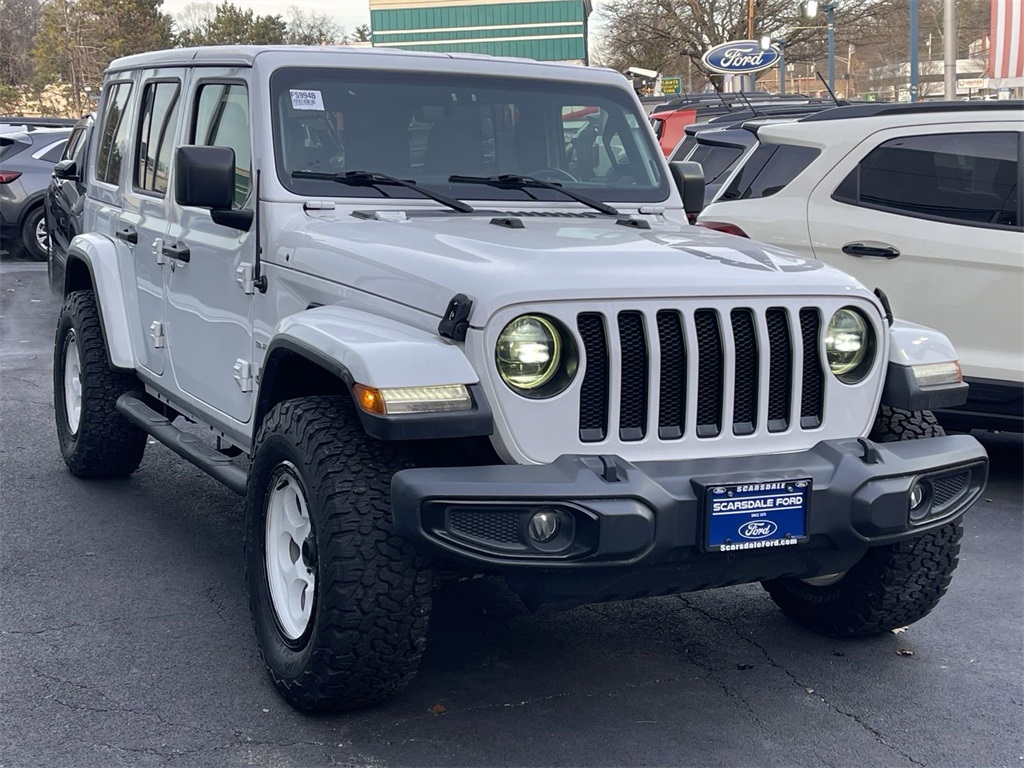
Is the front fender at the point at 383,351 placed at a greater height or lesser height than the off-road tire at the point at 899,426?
greater

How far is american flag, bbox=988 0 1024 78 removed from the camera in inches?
795

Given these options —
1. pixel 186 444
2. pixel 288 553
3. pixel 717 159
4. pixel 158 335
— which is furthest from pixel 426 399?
pixel 717 159

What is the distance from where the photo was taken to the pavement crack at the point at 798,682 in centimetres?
383

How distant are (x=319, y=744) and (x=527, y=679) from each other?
0.80 m

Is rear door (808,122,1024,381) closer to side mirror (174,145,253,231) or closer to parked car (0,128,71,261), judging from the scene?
side mirror (174,145,253,231)

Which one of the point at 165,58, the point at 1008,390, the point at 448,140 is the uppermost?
the point at 165,58

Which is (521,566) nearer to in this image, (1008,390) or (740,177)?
(1008,390)

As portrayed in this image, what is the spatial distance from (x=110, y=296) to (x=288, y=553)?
2537 millimetres

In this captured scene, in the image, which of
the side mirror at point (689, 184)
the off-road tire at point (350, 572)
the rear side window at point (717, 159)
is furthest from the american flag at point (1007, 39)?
the off-road tire at point (350, 572)

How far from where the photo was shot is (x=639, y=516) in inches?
134

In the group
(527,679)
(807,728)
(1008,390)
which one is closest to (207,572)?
(527,679)

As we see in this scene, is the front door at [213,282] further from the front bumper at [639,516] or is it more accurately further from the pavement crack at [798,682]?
the pavement crack at [798,682]

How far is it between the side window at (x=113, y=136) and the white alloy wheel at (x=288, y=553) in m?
2.92

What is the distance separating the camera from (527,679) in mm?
4281
